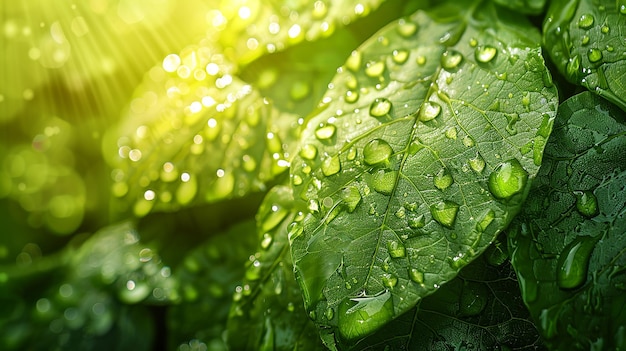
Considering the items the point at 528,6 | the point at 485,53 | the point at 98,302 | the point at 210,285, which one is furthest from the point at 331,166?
the point at 98,302

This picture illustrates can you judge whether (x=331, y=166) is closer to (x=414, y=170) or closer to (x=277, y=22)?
(x=414, y=170)

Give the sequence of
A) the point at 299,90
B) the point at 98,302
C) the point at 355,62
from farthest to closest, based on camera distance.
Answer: the point at 98,302, the point at 299,90, the point at 355,62

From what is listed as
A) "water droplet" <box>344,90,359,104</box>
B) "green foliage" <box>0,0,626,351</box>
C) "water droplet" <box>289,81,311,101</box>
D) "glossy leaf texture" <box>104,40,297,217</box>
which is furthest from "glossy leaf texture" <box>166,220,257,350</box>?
"water droplet" <box>344,90,359,104</box>

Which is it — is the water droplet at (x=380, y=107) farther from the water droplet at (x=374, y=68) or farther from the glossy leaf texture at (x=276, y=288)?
the glossy leaf texture at (x=276, y=288)

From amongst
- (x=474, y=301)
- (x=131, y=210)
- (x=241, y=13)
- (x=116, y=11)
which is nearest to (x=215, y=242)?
(x=131, y=210)

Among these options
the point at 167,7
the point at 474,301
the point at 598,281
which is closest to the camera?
the point at 598,281

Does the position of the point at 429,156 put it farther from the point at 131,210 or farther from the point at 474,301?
the point at 131,210

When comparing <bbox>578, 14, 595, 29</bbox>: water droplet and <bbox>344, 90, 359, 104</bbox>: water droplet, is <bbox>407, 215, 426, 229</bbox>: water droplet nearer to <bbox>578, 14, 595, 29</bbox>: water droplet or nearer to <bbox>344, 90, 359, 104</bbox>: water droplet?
<bbox>344, 90, 359, 104</bbox>: water droplet

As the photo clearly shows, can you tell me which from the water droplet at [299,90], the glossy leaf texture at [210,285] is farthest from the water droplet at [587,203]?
the glossy leaf texture at [210,285]
